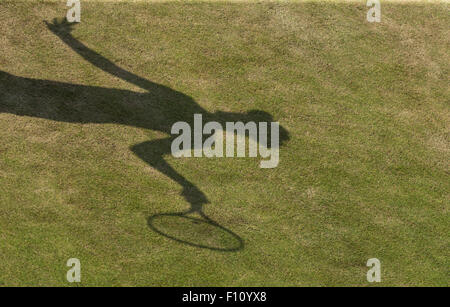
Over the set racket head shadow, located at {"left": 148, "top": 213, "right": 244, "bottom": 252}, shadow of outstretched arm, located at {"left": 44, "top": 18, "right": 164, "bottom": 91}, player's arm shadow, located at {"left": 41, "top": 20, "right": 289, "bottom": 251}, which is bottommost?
racket head shadow, located at {"left": 148, "top": 213, "right": 244, "bottom": 252}

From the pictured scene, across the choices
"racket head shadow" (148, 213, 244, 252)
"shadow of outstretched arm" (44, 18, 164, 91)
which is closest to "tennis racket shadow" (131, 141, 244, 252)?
"racket head shadow" (148, 213, 244, 252)

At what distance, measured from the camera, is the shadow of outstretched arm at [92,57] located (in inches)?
549

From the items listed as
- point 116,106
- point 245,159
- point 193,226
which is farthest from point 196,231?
point 116,106

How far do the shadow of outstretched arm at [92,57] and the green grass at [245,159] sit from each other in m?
0.16

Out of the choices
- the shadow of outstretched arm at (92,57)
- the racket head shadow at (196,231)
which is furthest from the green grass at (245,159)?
the shadow of outstretched arm at (92,57)

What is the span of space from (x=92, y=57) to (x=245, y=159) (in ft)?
16.7

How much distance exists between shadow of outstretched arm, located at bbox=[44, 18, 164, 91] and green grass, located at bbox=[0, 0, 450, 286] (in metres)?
0.16

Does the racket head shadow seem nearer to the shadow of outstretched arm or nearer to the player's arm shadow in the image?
the player's arm shadow

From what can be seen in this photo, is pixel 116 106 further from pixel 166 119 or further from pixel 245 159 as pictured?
pixel 245 159

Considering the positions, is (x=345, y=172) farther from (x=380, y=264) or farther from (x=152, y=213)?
(x=152, y=213)

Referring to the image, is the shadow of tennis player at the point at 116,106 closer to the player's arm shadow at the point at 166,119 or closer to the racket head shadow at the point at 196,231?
the player's arm shadow at the point at 166,119

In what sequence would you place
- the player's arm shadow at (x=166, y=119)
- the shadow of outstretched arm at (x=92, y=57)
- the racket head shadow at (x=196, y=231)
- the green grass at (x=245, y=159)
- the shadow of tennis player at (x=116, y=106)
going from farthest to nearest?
the shadow of outstretched arm at (x=92, y=57), the shadow of tennis player at (x=116, y=106), the player's arm shadow at (x=166, y=119), the racket head shadow at (x=196, y=231), the green grass at (x=245, y=159)

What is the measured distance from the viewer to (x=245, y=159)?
1280 cm

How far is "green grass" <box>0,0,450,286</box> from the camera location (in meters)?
11.3
